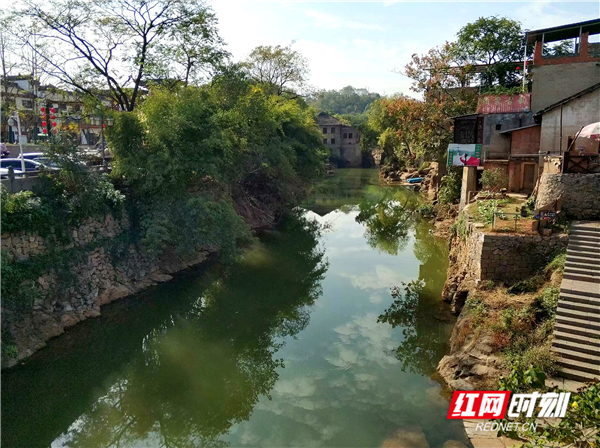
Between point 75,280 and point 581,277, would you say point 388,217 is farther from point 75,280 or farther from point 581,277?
point 75,280

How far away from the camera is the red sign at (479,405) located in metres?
8.28

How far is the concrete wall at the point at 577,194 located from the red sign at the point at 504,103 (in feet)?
36.4

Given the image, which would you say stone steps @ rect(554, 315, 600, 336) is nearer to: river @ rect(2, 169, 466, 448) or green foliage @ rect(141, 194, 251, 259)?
river @ rect(2, 169, 466, 448)

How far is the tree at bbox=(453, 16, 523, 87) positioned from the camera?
32531 mm

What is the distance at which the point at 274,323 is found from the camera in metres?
16.9

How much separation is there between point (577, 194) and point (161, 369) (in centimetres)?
1442

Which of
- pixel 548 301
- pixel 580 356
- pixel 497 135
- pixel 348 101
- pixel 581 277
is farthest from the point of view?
pixel 348 101

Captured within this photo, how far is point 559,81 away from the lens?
74.4ft

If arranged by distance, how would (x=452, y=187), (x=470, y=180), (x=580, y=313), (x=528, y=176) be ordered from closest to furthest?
(x=580, y=313)
(x=528, y=176)
(x=470, y=180)
(x=452, y=187)

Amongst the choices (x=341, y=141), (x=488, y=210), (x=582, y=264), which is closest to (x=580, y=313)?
(x=582, y=264)

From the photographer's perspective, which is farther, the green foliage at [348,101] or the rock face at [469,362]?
the green foliage at [348,101]

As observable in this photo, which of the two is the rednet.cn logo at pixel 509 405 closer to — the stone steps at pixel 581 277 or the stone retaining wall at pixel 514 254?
the stone steps at pixel 581 277

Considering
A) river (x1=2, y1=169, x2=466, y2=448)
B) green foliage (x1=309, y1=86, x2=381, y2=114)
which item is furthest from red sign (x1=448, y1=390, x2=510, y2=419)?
green foliage (x1=309, y1=86, x2=381, y2=114)

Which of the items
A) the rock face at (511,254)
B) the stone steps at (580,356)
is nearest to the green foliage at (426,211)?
the rock face at (511,254)
